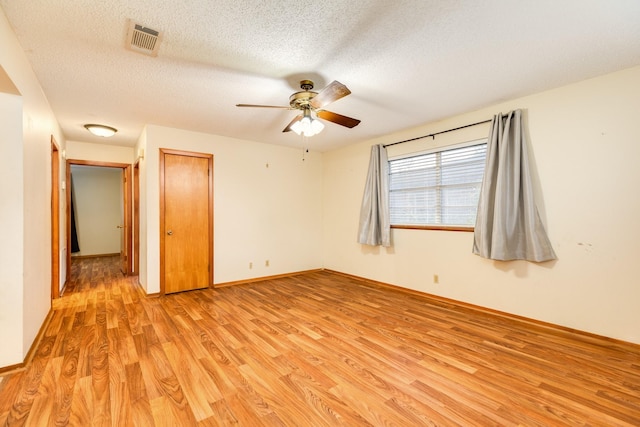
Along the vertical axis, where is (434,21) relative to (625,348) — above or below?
above

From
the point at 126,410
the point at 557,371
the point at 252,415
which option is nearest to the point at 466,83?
the point at 557,371

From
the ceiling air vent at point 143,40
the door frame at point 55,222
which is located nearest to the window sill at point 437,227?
the ceiling air vent at point 143,40

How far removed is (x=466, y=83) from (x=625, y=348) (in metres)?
2.74

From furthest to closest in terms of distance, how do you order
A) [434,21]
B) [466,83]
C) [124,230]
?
[124,230] < [466,83] < [434,21]

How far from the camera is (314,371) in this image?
2.10 metres

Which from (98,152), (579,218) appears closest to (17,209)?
Answer: (98,152)

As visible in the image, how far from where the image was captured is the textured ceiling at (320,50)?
5.71 ft

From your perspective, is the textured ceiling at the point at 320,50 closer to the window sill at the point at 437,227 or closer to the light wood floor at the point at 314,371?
the window sill at the point at 437,227

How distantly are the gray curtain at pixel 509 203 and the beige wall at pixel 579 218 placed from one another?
12 cm

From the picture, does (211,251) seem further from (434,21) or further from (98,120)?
(434,21)

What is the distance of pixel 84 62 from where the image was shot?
2314 mm

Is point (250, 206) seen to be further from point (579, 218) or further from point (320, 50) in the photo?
point (579, 218)

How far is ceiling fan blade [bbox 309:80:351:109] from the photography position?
2122mm

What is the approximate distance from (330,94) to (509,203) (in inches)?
90.4
